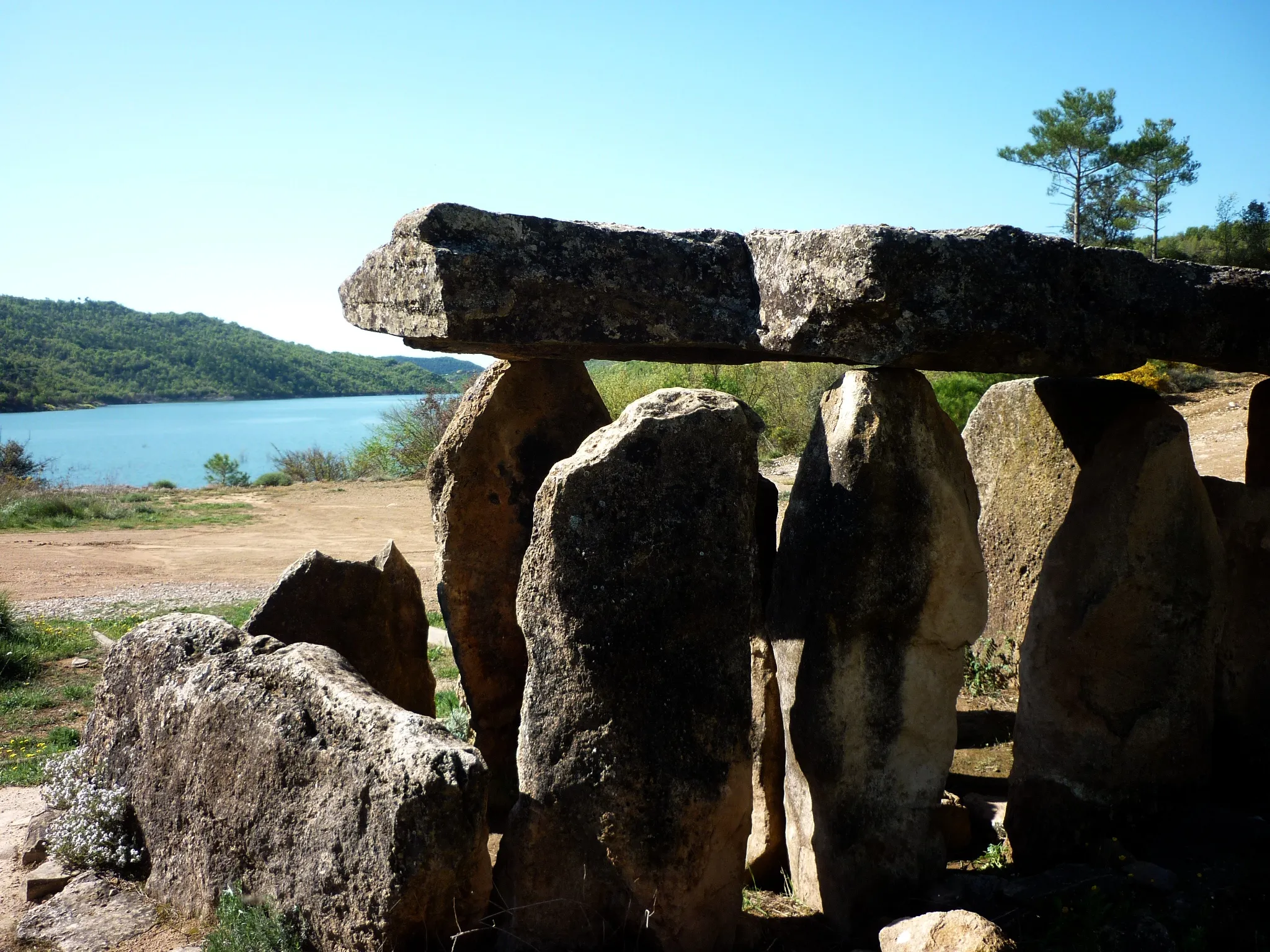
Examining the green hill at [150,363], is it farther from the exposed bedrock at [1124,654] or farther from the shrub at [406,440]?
the exposed bedrock at [1124,654]

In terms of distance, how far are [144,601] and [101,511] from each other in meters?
9.74

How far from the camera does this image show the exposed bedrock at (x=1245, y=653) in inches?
219

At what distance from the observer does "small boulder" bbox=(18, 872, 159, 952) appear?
4.27 meters

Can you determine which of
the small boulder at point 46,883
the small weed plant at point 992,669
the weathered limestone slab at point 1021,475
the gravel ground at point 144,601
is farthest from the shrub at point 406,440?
the small boulder at point 46,883

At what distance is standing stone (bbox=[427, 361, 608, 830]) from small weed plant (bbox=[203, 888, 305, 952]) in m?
1.81

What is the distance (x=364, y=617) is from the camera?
5668 mm

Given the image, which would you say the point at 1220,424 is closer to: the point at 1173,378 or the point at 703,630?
the point at 1173,378

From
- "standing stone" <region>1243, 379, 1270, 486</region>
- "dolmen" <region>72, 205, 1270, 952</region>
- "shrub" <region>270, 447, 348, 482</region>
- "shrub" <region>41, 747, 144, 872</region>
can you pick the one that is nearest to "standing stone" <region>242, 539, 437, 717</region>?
"dolmen" <region>72, 205, 1270, 952</region>

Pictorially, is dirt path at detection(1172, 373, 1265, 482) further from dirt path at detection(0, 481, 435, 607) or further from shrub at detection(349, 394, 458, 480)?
shrub at detection(349, 394, 458, 480)

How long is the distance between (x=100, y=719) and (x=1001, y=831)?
4429mm

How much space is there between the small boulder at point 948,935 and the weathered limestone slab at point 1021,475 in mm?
2633

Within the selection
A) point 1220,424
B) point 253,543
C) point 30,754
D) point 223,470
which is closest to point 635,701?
point 30,754

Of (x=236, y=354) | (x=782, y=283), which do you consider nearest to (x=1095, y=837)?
(x=782, y=283)

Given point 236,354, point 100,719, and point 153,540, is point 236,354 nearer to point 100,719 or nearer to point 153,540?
point 153,540
